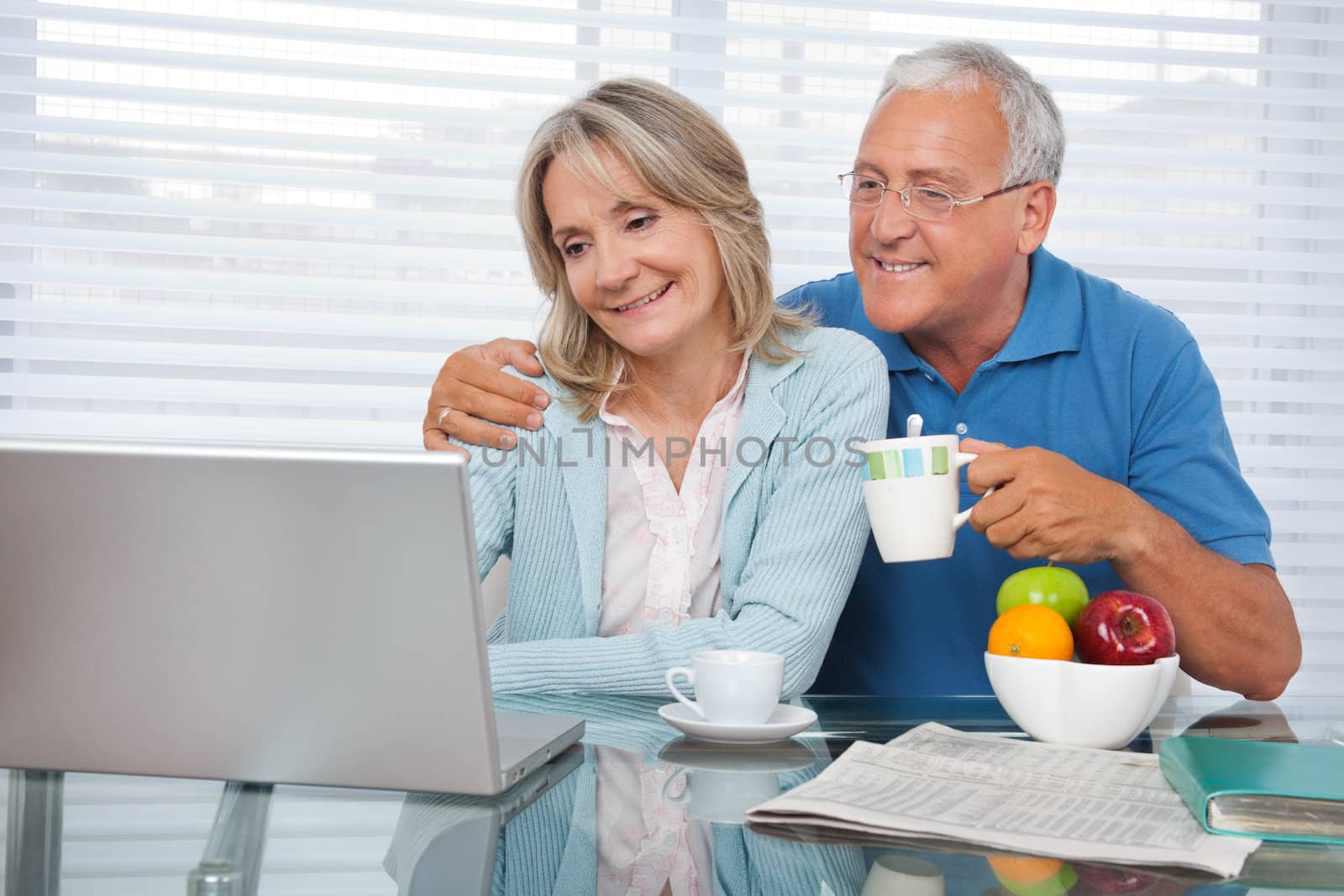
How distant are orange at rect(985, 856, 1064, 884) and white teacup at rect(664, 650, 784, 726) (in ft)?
1.08

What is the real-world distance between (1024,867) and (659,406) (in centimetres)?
109

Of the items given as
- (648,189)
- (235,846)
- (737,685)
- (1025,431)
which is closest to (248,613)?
(235,846)

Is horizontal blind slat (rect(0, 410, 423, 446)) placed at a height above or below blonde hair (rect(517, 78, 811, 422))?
below

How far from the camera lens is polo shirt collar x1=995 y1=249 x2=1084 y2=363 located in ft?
6.07

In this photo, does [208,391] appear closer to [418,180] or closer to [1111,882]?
[418,180]

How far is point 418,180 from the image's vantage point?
2762 mm

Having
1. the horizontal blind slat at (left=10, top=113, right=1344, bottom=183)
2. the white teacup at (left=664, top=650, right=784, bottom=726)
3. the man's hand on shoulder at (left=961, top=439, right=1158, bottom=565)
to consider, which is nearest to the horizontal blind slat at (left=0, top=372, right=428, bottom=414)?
the horizontal blind slat at (left=10, top=113, right=1344, bottom=183)

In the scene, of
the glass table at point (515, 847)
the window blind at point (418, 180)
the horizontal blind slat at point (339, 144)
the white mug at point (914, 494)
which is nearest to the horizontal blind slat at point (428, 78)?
the window blind at point (418, 180)

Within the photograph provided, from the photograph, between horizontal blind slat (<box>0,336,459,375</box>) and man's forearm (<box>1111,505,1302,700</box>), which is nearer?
man's forearm (<box>1111,505,1302,700</box>)

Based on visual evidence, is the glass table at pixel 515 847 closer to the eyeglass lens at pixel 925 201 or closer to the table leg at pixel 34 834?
the table leg at pixel 34 834

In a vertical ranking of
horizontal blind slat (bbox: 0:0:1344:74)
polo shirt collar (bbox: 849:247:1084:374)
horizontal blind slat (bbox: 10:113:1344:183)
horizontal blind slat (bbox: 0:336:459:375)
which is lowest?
horizontal blind slat (bbox: 0:336:459:375)

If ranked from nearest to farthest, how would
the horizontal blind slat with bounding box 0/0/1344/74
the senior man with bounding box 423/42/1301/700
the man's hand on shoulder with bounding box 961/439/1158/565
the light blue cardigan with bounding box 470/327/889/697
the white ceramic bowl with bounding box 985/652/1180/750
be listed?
the white ceramic bowl with bounding box 985/652/1180/750, the man's hand on shoulder with bounding box 961/439/1158/565, the light blue cardigan with bounding box 470/327/889/697, the senior man with bounding box 423/42/1301/700, the horizontal blind slat with bounding box 0/0/1344/74

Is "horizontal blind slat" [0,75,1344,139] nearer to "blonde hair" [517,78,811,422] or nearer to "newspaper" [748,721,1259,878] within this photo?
"blonde hair" [517,78,811,422]

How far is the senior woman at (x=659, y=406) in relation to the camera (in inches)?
63.2
